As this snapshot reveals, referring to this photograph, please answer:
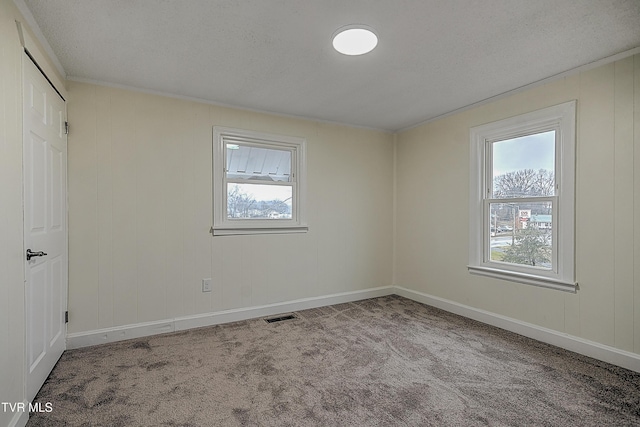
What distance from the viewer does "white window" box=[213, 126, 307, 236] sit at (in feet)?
11.4

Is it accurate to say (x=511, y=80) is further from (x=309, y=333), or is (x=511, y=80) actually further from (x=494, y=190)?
(x=309, y=333)

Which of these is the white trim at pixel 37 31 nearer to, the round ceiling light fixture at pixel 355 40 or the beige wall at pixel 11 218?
the beige wall at pixel 11 218

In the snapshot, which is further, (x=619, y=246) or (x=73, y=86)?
(x=73, y=86)

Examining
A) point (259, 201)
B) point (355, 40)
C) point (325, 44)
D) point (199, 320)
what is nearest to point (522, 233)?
point (355, 40)

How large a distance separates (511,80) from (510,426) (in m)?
2.68

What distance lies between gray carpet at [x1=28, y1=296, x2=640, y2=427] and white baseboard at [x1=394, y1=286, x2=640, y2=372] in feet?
0.25

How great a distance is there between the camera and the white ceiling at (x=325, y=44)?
1.88 m

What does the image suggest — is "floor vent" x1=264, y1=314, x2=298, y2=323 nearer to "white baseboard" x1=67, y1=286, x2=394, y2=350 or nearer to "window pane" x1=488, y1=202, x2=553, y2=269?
"white baseboard" x1=67, y1=286, x2=394, y2=350

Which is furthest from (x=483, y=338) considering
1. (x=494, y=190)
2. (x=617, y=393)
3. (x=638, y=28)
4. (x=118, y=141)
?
(x=118, y=141)

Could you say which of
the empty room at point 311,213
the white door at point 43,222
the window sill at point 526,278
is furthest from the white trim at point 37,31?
the window sill at point 526,278

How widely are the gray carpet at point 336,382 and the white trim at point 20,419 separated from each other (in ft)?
0.15

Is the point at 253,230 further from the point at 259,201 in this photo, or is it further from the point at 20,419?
the point at 20,419

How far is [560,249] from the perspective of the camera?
9.24ft

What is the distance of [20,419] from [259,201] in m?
2.53
